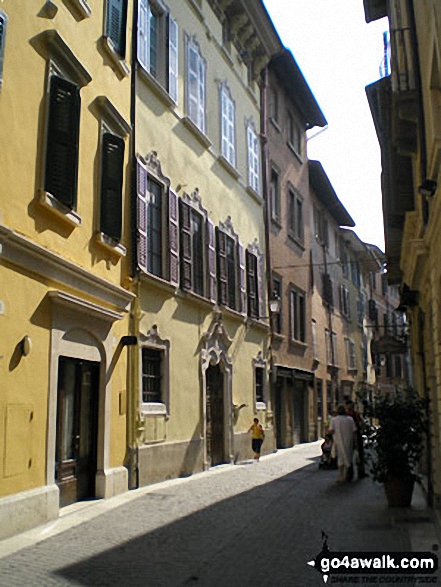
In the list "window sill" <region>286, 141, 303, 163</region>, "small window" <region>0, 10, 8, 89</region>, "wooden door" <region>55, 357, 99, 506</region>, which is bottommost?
"wooden door" <region>55, 357, 99, 506</region>

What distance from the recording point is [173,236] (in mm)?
14484

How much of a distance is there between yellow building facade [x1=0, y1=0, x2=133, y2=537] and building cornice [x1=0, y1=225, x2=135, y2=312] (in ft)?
0.07

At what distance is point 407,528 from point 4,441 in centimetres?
505

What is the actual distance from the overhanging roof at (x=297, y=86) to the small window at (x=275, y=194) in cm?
408

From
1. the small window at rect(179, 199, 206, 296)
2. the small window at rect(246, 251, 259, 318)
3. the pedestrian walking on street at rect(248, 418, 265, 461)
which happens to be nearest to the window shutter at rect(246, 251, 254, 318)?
the small window at rect(246, 251, 259, 318)

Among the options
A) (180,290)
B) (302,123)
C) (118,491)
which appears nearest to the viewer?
(118,491)

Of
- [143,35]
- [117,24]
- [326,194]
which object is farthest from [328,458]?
[326,194]

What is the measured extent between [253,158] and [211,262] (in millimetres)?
6074

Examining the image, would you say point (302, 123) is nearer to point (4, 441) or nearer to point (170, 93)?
point (170, 93)

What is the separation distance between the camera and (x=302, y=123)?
29.1 metres

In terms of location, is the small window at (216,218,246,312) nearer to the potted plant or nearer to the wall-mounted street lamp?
the potted plant

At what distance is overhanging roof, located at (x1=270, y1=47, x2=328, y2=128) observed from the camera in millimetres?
24719

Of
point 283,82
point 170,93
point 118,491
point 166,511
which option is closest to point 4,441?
point 166,511

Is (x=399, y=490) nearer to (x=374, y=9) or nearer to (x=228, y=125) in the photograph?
(x=374, y=9)
